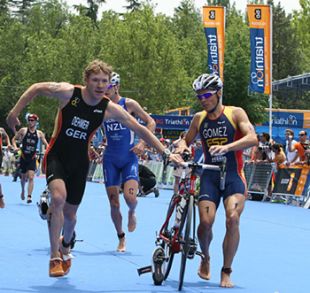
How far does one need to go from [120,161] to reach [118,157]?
56 millimetres

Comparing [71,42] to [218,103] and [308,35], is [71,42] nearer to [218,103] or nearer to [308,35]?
[308,35]

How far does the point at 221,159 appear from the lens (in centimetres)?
880

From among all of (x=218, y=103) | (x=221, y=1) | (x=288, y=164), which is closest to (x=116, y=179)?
(x=218, y=103)

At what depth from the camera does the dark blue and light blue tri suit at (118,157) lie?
11.4 meters

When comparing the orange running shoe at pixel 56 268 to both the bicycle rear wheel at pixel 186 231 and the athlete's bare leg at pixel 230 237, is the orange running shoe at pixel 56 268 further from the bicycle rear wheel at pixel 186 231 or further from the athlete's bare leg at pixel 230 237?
the athlete's bare leg at pixel 230 237

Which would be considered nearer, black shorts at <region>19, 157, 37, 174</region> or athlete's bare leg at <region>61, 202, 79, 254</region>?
athlete's bare leg at <region>61, 202, 79, 254</region>

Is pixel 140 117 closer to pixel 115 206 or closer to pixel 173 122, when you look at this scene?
pixel 115 206

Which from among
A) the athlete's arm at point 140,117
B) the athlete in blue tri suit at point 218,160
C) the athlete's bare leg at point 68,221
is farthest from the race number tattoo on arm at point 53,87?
the athlete's arm at point 140,117

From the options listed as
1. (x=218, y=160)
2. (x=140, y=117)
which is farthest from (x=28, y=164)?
(x=218, y=160)

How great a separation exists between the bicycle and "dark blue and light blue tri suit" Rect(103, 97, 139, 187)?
283cm

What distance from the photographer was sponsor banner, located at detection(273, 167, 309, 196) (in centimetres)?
2278

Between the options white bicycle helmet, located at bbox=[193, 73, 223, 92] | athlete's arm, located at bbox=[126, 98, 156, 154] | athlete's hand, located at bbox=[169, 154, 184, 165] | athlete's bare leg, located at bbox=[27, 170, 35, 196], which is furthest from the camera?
athlete's bare leg, located at bbox=[27, 170, 35, 196]

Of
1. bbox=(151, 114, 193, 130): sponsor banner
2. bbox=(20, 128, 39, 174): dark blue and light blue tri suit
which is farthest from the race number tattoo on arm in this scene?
bbox=(151, 114, 193, 130): sponsor banner

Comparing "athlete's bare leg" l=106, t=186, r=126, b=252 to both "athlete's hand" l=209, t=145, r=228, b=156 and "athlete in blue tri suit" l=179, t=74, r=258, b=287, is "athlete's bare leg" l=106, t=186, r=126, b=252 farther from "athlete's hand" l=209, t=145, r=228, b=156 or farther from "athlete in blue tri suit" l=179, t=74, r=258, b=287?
"athlete's hand" l=209, t=145, r=228, b=156
